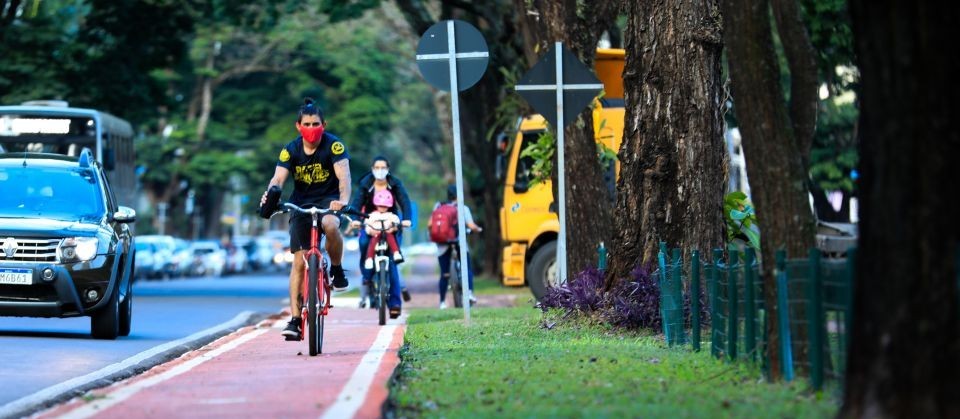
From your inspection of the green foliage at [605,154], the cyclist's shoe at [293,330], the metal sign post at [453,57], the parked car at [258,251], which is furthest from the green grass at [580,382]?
the parked car at [258,251]

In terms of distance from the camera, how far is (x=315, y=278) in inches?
499

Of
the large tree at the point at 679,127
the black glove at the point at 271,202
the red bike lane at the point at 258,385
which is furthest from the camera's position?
the large tree at the point at 679,127

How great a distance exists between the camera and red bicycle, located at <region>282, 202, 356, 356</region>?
1266 centimetres

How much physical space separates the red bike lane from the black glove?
3.42ft

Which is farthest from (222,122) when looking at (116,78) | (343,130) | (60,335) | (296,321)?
(296,321)

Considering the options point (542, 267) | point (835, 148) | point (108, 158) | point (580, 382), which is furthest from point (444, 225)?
point (835, 148)

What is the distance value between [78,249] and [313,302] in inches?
173

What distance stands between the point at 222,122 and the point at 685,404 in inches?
2230

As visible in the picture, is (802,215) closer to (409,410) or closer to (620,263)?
(409,410)

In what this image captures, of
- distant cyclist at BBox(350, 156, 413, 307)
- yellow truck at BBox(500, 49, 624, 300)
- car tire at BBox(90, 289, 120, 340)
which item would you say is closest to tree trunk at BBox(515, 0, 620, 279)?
distant cyclist at BBox(350, 156, 413, 307)

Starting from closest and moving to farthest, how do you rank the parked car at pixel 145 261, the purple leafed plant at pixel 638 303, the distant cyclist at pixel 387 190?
the purple leafed plant at pixel 638 303
the distant cyclist at pixel 387 190
the parked car at pixel 145 261

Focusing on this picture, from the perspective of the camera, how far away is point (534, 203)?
2672 centimetres

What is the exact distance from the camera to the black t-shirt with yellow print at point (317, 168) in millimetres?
13195

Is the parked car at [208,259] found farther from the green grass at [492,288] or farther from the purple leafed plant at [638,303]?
the purple leafed plant at [638,303]
